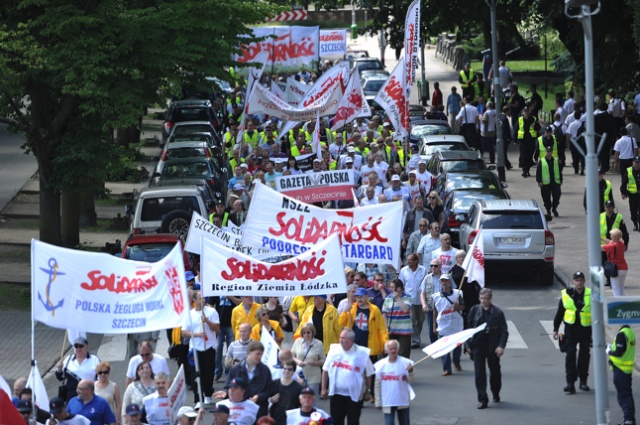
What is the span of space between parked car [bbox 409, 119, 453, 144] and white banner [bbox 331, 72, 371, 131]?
530 cm

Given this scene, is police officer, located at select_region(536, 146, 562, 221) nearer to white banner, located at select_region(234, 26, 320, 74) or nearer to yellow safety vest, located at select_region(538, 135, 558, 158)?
yellow safety vest, located at select_region(538, 135, 558, 158)

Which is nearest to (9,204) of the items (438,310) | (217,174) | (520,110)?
(217,174)

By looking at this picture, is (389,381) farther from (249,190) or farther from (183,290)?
(249,190)

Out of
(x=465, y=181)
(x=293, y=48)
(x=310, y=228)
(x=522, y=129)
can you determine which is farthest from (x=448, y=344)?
(x=293, y=48)

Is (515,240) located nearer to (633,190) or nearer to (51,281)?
(633,190)

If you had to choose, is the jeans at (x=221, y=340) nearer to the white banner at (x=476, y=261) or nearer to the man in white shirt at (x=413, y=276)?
the man in white shirt at (x=413, y=276)

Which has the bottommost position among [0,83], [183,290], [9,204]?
[9,204]

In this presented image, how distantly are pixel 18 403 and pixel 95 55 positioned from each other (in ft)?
39.0

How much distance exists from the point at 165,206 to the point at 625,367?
1190 cm

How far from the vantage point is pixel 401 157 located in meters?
31.3

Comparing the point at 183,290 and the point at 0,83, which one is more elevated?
the point at 0,83

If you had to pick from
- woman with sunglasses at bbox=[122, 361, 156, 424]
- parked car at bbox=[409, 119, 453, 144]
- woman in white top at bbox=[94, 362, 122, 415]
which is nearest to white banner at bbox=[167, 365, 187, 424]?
woman with sunglasses at bbox=[122, 361, 156, 424]

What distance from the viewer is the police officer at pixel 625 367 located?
16391 mm

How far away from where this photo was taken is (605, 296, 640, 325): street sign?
15.5 m
